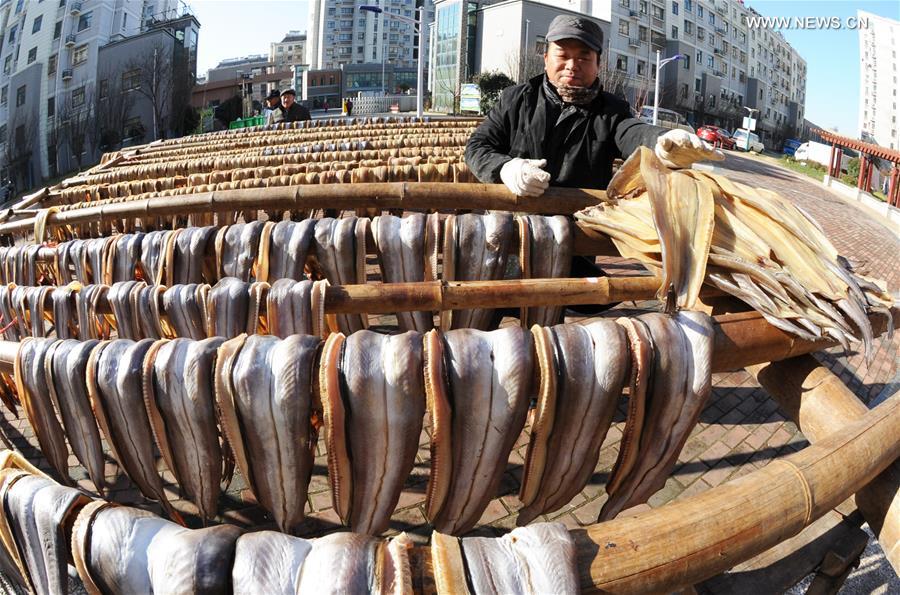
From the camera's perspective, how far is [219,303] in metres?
1.17

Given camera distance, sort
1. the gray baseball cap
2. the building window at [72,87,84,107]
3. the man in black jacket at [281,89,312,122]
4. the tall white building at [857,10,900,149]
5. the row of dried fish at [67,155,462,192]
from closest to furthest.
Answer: the gray baseball cap
the row of dried fish at [67,155,462,192]
the man in black jacket at [281,89,312,122]
the tall white building at [857,10,900,149]
the building window at [72,87,84,107]

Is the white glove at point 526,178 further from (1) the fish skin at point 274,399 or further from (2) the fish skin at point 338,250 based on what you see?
(1) the fish skin at point 274,399

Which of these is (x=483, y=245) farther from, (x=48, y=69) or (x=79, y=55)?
(x=79, y=55)

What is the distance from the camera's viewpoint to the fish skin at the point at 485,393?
0.79 m

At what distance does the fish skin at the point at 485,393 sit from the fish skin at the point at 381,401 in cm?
6

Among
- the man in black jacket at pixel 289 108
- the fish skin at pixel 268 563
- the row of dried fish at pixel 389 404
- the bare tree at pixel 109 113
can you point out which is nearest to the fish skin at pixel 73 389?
the row of dried fish at pixel 389 404

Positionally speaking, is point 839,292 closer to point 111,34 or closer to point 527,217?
point 527,217

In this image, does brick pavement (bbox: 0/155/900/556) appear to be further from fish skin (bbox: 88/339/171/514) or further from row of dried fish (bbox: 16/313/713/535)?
fish skin (bbox: 88/339/171/514)

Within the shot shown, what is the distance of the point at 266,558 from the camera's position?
0.62m

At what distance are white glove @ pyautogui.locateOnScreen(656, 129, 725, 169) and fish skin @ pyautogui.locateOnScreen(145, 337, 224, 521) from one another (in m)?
1.59

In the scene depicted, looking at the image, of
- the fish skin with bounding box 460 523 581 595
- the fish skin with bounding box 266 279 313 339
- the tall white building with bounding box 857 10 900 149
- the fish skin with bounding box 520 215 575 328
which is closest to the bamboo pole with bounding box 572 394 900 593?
the fish skin with bounding box 460 523 581 595

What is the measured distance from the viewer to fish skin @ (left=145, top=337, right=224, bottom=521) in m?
0.84

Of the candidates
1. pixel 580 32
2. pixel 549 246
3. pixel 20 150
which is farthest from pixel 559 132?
pixel 20 150

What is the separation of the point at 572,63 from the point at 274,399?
2.22m
